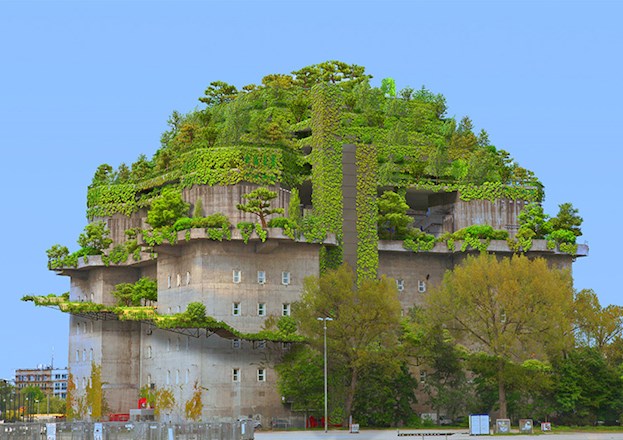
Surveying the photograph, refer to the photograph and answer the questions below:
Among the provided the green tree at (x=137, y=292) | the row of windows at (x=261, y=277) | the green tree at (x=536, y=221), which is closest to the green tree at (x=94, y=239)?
the green tree at (x=137, y=292)

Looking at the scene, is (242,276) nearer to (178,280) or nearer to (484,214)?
(178,280)

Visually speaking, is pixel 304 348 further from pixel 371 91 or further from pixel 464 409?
pixel 371 91

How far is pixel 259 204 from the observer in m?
108

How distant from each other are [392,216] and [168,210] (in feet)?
80.7

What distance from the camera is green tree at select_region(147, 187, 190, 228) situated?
370 ft

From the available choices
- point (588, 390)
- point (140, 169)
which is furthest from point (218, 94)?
point (588, 390)

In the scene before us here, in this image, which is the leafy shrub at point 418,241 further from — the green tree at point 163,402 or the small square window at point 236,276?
the green tree at point 163,402

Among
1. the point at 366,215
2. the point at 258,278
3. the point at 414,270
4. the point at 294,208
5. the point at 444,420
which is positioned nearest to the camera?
the point at 258,278

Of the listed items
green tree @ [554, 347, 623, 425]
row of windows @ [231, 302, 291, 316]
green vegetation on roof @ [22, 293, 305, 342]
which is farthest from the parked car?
row of windows @ [231, 302, 291, 316]

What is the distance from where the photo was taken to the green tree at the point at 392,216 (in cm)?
12138

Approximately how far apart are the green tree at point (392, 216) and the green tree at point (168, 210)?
71.7 ft

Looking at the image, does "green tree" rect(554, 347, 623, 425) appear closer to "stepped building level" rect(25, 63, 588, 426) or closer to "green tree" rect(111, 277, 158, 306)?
"stepped building level" rect(25, 63, 588, 426)

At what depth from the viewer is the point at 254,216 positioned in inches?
4405

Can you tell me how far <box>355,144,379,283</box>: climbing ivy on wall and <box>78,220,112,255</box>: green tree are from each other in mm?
30502
